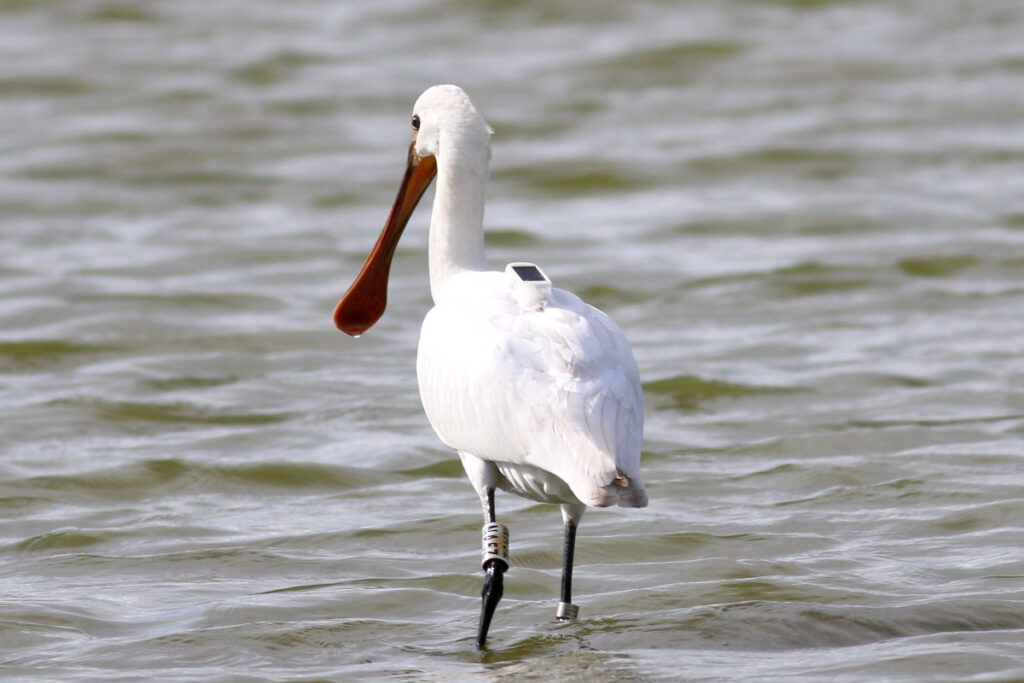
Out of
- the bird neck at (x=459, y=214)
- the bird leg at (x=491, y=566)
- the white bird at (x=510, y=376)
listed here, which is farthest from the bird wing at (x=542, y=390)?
the bird neck at (x=459, y=214)

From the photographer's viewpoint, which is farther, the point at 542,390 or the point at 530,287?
the point at 530,287

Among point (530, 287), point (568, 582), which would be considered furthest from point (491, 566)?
point (530, 287)

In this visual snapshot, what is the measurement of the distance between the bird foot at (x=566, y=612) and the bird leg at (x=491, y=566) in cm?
25

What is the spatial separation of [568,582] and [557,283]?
297 inches

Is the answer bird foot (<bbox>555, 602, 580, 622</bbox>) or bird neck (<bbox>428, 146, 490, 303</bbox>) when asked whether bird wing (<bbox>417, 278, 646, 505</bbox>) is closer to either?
bird neck (<bbox>428, 146, 490, 303</bbox>)

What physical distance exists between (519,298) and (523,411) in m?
0.61

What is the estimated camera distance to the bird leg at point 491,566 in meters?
7.44

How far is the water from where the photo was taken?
306 inches

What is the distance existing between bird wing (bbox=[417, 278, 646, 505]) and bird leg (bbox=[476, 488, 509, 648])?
296mm

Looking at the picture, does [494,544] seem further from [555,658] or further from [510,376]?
[510,376]

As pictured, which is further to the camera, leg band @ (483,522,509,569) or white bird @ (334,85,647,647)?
leg band @ (483,522,509,569)

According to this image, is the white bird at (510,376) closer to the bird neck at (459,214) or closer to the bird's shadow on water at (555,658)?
the bird neck at (459,214)

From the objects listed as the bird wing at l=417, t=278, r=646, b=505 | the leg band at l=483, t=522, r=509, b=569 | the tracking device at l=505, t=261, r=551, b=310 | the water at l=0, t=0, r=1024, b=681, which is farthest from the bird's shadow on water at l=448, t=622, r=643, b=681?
the tracking device at l=505, t=261, r=551, b=310

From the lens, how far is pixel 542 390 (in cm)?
700
